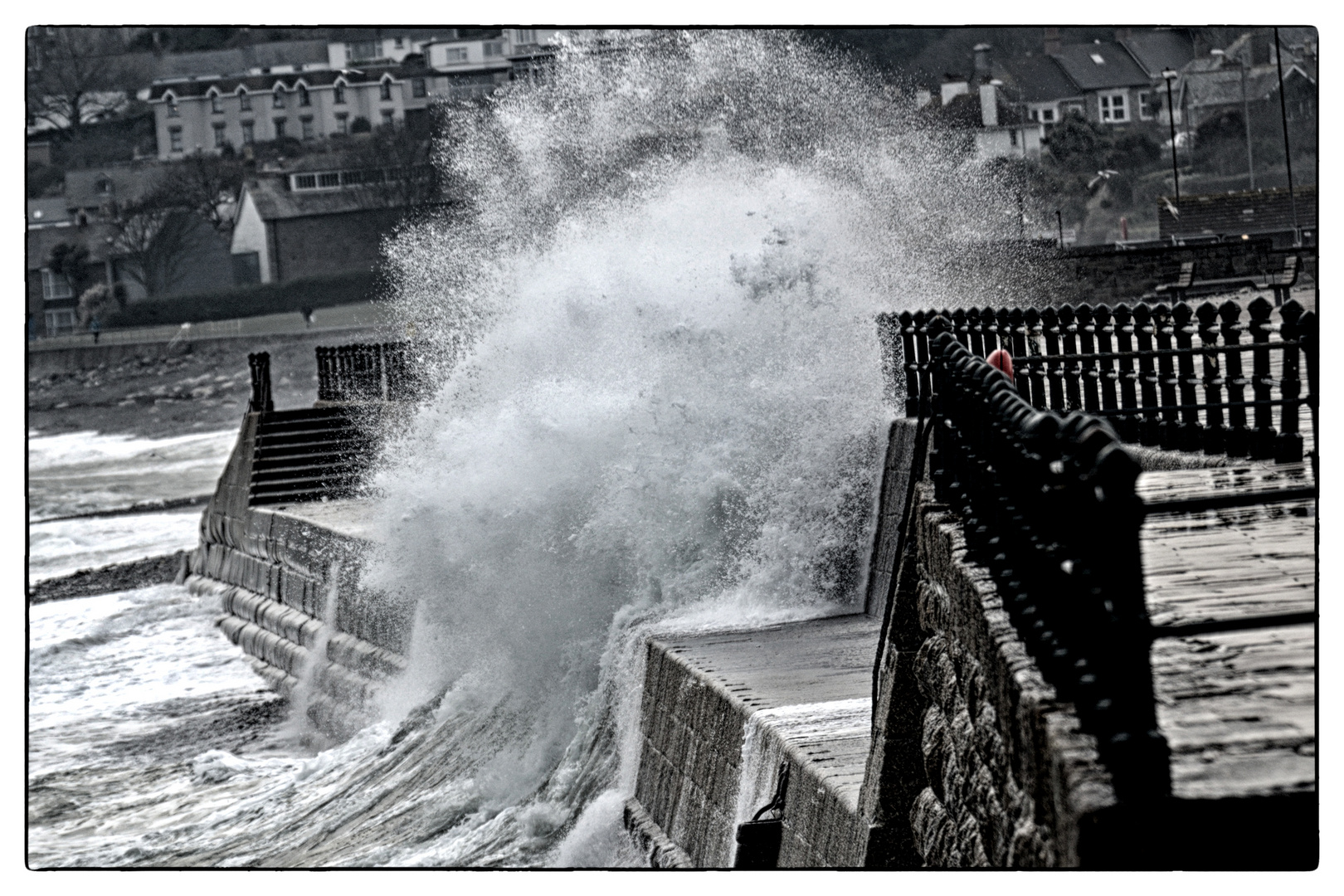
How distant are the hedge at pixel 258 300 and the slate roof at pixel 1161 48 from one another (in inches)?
474

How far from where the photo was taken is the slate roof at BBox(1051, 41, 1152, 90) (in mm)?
6465

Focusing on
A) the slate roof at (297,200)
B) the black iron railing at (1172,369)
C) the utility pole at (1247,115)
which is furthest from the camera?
the slate roof at (297,200)

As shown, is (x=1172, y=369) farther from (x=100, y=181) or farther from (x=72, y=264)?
(x=72, y=264)

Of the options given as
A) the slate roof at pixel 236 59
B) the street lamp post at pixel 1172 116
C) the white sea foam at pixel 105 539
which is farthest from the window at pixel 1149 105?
the white sea foam at pixel 105 539

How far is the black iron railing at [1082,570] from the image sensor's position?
2318 millimetres

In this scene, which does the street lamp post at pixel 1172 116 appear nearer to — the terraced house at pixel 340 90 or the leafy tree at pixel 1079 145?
the leafy tree at pixel 1079 145

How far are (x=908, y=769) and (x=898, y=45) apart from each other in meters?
3.26

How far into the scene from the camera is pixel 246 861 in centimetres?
875

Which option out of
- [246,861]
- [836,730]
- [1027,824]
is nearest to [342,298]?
[246,861]

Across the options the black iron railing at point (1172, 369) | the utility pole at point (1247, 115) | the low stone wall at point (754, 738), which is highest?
the utility pole at point (1247, 115)

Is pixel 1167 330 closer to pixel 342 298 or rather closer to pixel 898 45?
pixel 898 45

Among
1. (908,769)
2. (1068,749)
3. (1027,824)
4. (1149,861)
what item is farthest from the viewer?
(908,769)

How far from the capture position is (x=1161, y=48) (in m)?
6.29

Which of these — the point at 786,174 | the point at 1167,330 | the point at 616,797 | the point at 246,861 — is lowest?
the point at 246,861
